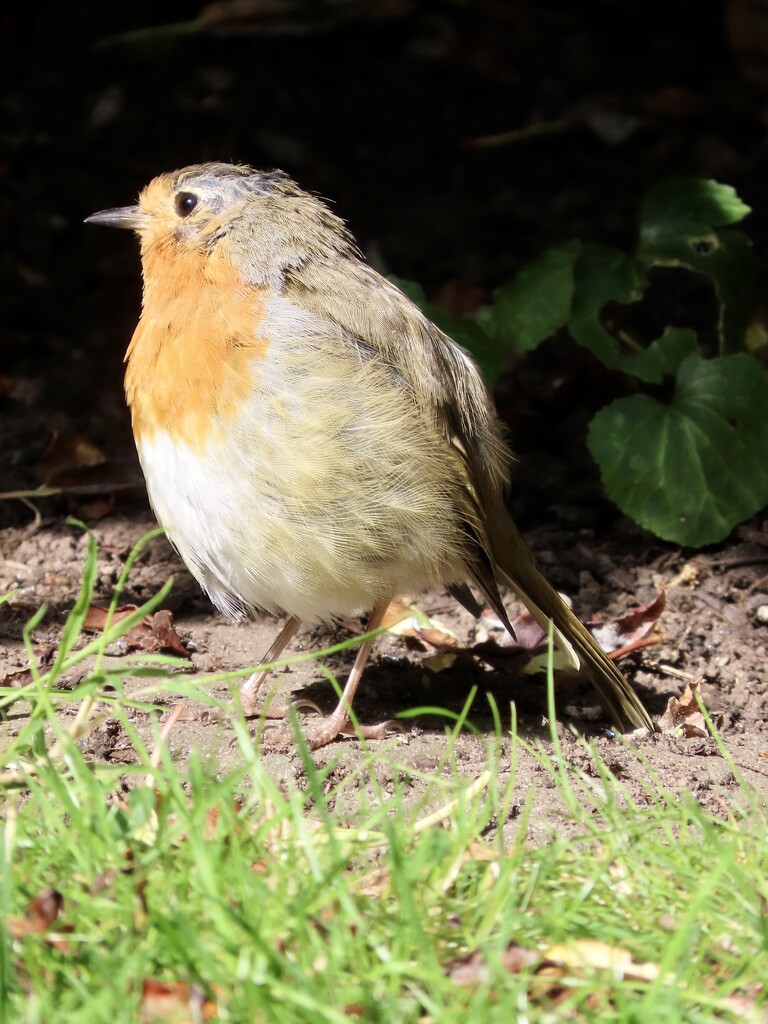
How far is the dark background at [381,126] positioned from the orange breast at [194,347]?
1816 millimetres

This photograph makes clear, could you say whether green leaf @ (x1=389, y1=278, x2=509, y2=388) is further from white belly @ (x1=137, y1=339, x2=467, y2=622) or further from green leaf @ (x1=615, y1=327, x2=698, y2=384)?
white belly @ (x1=137, y1=339, x2=467, y2=622)

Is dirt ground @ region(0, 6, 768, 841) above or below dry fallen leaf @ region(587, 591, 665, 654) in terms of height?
above

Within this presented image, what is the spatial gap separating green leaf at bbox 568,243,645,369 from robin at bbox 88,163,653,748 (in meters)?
0.93

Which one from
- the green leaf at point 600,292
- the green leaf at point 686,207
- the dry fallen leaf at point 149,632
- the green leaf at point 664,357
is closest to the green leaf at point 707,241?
the green leaf at point 686,207

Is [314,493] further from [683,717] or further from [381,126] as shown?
[381,126]

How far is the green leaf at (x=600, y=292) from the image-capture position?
4605 millimetres

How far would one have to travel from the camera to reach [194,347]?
132 inches

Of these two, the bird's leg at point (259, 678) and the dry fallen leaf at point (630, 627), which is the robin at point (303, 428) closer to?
the bird's leg at point (259, 678)

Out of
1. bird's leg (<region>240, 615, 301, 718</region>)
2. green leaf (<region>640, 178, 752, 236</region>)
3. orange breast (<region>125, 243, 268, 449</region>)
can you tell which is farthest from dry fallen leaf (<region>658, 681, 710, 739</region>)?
green leaf (<region>640, 178, 752, 236</region>)

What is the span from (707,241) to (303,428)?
223 centimetres

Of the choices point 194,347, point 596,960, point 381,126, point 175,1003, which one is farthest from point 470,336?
point 175,1003

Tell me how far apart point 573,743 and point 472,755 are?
1.18ft

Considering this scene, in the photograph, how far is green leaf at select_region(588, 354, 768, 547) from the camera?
14.2 feet

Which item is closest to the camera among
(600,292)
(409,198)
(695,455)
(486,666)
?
(486,666)
